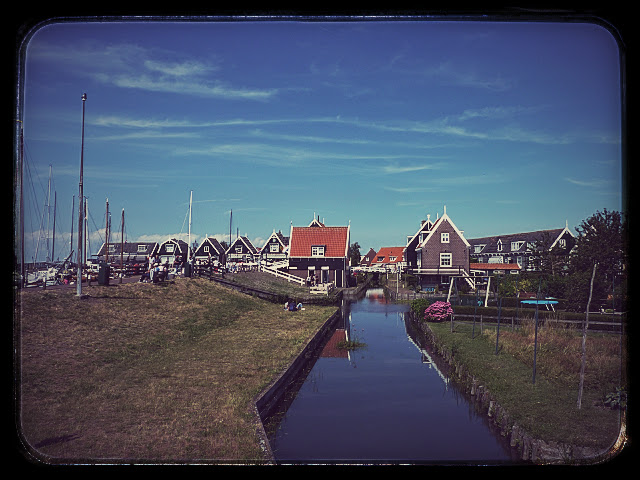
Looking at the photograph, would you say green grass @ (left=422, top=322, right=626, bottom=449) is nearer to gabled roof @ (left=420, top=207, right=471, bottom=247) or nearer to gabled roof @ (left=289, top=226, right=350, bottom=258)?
gabled roof @ (left=420, top=207, right=471, bottom=247)

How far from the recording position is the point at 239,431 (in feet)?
28.3

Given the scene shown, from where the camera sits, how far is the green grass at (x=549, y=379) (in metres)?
8.81

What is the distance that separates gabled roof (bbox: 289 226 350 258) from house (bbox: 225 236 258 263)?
2174 cm

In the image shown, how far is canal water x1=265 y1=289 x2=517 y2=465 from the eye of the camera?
9.76m

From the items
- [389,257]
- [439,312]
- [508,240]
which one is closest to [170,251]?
[439,312]

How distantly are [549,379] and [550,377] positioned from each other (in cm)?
20

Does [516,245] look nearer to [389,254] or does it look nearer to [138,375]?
[389,254]

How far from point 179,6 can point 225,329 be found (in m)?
17.1

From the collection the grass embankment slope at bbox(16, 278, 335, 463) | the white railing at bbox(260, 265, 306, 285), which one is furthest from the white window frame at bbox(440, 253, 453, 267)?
the grass embankment slope at bbox(16, 278, 335, 463)

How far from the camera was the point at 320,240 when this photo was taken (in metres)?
48.6

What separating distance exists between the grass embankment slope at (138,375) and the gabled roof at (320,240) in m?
25.0

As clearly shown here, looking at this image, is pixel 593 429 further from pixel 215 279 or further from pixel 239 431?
pixel 215 279

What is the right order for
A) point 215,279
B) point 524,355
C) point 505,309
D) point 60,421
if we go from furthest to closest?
1. point 215,279
2. point 505,309
3. point 524,355
4. point 60,421
